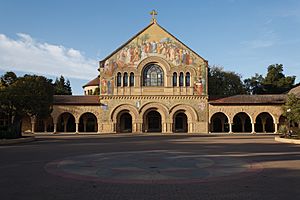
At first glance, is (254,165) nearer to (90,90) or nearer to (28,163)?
(28,163)

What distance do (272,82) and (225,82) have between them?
36.0 ft

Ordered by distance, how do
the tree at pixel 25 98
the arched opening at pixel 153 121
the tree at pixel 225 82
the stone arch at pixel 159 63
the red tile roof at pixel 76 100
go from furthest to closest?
the tree at pixel 225 82 < the arched opening at pixel 153 121 < the red tile roof at pixel 76 100 < the stone arch at pixel 159 63 < the tree at pixel 25 98

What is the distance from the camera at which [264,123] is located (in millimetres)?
45531

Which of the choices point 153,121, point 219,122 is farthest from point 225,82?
point 153,121

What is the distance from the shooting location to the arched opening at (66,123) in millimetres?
45781

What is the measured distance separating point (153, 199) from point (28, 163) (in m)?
7.75

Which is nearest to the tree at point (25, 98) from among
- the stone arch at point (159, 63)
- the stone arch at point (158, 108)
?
the stone arch at point (158, 108)

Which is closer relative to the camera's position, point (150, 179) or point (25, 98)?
point (150, 179)

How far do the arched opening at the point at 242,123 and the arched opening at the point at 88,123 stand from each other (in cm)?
2145

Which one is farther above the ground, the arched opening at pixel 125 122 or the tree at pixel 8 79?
the tree at pixel 8 79

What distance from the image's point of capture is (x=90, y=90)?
208 feet

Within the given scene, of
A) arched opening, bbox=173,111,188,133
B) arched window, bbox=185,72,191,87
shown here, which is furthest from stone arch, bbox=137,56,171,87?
arched opening, bbox=173,111,188,133

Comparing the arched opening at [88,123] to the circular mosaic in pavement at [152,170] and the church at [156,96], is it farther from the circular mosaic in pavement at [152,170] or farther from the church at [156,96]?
the circular mosaic in pavement at [152,170]

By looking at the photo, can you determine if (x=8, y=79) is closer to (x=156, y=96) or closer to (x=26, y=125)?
(x=26, y=125)
